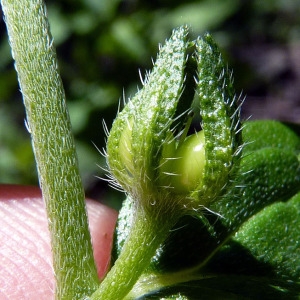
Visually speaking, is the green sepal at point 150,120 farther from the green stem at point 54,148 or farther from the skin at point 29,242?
the skin at point 29,242

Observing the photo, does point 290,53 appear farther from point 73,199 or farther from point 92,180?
point 73,199

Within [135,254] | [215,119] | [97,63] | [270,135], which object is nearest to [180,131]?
[215,119]

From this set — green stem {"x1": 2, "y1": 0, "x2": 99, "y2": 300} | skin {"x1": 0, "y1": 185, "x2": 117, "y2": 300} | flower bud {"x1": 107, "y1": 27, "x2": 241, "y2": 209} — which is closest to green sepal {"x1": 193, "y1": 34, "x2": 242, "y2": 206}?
flower bud {"x1": 107, "y1": 27, "x2": 241, "y2": 209}

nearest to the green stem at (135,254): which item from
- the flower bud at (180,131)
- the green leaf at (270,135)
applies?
the flower bud at (180,131)

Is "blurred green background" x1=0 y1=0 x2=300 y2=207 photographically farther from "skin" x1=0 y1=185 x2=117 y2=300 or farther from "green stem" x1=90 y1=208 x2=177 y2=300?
"green stem" x1=90 y1=208 x2=177 y2=300

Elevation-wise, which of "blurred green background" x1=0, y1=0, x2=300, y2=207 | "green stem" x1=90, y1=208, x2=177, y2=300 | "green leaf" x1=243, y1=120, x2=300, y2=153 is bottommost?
"green stem" x1=90, y1=208, x2=177, y2=300

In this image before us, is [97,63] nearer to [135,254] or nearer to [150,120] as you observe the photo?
[135,254]
